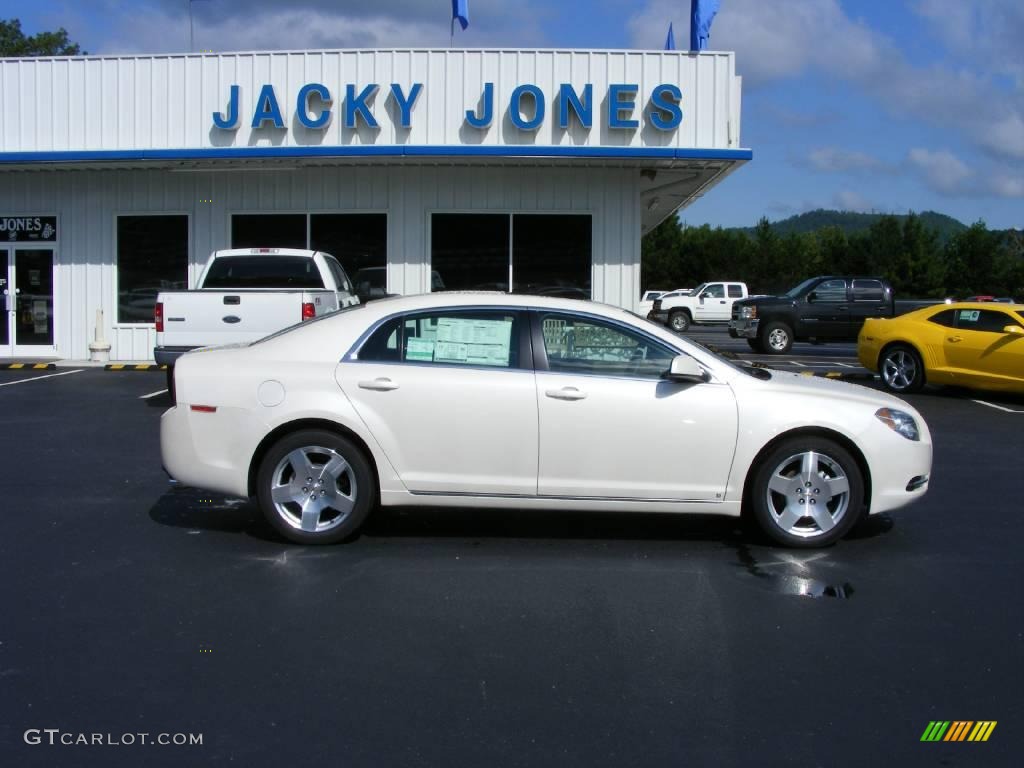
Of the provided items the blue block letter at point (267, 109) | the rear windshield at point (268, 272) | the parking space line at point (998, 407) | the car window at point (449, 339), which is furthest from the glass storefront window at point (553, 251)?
the car window at point (449, 339)

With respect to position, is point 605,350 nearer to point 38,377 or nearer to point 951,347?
point 951,347

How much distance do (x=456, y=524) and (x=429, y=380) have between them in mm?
1200

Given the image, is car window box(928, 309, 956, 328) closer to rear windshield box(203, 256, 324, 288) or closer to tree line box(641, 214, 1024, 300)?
rear windshield box(203, 256, 324, 288)

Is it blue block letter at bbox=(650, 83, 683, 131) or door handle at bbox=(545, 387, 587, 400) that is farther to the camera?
blue block letter at bbox=(650, 83, 683, 131)

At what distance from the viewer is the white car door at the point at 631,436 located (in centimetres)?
631

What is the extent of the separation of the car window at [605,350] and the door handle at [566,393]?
0.18 meters

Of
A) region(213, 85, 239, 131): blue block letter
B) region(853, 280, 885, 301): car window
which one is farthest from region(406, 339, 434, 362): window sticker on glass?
region(853, 280, 885, 301): car window

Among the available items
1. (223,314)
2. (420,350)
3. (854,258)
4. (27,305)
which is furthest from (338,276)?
(854,258)

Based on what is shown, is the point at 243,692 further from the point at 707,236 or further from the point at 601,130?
the point at 707,236

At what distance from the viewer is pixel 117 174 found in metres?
19.5

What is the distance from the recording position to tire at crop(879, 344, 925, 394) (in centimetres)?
1552

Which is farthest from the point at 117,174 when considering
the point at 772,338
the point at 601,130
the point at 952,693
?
the point at 952,693

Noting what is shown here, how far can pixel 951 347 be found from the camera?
49.4ft

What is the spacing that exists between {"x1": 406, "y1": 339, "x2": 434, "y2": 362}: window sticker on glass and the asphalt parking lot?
1141 mm
